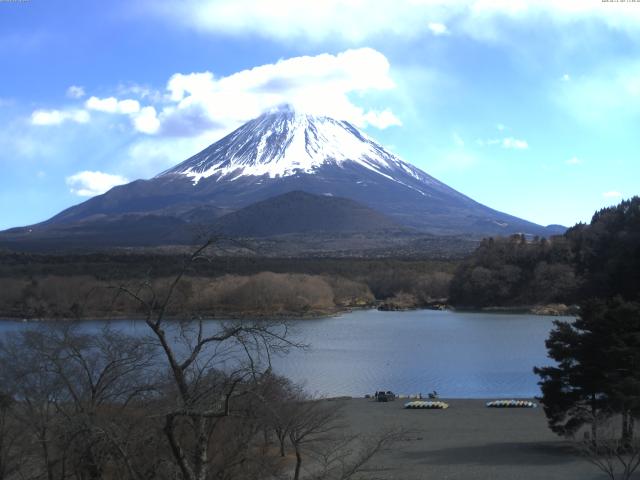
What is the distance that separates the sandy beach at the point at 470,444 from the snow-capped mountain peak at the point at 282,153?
15088cm

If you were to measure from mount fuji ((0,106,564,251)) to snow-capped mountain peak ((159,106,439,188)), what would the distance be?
21 centimetres

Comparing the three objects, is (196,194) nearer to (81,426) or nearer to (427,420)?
(427,420)

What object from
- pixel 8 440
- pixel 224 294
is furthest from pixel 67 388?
pixel 224 294

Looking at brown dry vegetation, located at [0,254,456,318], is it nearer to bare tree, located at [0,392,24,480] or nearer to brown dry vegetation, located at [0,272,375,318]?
brown dry vegetation, located at [0,272,375,318]

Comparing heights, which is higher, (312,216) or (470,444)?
(312,216)

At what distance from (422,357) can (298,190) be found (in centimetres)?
11865

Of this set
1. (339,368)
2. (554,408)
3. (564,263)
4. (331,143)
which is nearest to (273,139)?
(331,143)

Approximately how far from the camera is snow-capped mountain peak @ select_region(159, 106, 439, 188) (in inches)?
6836

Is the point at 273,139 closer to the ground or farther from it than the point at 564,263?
farther from it

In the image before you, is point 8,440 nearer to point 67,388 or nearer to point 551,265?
point 67,388

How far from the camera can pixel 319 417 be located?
13867 millimetres

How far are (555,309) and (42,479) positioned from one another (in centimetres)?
5049

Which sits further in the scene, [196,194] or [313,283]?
[196,194]

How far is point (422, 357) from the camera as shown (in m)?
32.4
